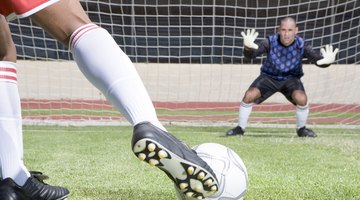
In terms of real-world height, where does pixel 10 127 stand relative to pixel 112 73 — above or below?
below

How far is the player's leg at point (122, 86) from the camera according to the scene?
6.00ft

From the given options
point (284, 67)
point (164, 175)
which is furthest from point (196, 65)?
point (164, 175)

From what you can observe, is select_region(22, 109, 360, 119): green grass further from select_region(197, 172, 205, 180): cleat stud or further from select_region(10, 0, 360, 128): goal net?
select_region(197, 172, 205, 180): cleat stud

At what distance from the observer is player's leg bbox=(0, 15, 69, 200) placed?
8.25ft

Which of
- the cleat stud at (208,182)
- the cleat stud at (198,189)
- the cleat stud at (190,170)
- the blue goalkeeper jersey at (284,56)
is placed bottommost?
the blue goalkeeper jersey at (284,56)

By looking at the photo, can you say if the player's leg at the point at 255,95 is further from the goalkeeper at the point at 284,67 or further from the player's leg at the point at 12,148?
the player's leg at the point at 12,148

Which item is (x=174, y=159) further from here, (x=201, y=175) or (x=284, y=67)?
(x=284, y=67)

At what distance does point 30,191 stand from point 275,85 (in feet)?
20.1

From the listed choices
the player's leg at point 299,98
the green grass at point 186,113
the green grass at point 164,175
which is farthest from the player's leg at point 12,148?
the green grass at point 186,113

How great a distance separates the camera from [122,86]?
190 centimetres

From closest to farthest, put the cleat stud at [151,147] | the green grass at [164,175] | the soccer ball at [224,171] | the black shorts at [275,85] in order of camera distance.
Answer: the cleat stud at [151,147]
the soccer ball at [224,171]
the green grass at [164,175]
the black shorts at [275,85]

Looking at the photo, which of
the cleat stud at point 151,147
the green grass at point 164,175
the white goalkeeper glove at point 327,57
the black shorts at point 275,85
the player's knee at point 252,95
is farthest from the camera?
the player's knee at point 252,95

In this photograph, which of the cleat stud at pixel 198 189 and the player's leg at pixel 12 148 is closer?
the cleat stud at pixel 198 189

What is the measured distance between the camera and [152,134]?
5.94ft
